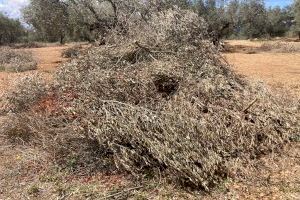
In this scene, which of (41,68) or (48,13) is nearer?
(41,68)

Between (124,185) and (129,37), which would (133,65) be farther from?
(124,185)

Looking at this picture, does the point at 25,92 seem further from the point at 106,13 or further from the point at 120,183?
the point at 106,13

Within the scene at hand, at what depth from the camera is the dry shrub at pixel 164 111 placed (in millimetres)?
5145

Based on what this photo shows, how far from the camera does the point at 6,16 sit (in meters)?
47.0

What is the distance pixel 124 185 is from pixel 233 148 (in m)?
1.50

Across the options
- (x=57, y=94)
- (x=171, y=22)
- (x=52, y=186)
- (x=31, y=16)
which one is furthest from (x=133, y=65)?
(x=31, y=16)

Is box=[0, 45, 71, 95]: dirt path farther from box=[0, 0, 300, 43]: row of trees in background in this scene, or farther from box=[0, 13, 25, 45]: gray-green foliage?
box=[0, 13, 25, 45]: gray-green foliage

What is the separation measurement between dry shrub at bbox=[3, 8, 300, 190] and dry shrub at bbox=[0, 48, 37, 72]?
31.5 feet

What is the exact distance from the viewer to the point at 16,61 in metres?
18.4

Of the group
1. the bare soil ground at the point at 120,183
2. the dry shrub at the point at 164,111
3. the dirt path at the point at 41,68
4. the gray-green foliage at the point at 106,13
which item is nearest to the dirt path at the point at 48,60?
the dirt path at the point at 41,68

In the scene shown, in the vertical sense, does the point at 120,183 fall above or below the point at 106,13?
below

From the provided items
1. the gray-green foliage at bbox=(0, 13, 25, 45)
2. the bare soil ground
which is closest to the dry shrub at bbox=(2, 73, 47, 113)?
the bare soil ground

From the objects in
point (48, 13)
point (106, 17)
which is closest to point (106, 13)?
point (106, 17)

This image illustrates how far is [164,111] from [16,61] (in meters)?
14.0
